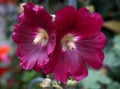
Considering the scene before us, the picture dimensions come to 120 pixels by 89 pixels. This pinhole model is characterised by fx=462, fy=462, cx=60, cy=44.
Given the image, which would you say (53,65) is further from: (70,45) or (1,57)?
(1,57)

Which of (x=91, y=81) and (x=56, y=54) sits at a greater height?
(x=56, y=54)

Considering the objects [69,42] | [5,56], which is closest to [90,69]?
[69,42]

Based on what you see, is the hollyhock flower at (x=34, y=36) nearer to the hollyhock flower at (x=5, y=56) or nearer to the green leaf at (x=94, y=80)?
the green leaf at (x=94, y=80)

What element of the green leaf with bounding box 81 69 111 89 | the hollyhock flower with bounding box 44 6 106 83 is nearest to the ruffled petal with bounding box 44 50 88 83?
the hollyhock flower with bounding box 44 6 106 83

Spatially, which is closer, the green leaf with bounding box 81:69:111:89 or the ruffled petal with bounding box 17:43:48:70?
the ruffled petal with bounding box 17:43:48:70

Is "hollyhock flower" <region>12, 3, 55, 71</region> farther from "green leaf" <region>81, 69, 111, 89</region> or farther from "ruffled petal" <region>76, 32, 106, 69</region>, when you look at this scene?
"green leaf" <region>81, 69, 111, 89</region>

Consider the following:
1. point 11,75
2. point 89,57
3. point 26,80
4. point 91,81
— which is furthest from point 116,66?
point 89,57
